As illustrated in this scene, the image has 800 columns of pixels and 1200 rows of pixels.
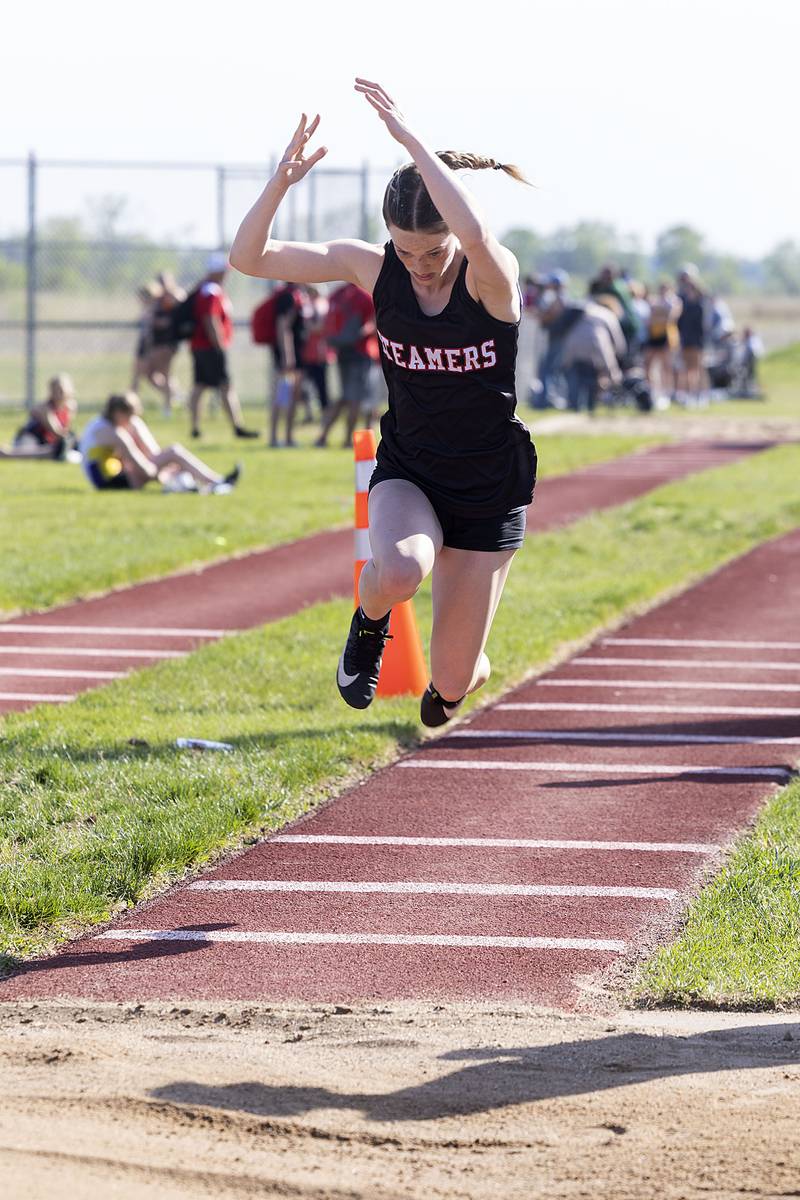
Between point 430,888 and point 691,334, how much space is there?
26343 millimetres

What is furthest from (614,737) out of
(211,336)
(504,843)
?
(211,336)

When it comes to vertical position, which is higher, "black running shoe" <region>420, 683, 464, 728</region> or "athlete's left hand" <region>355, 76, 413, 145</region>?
"athlete's left hand" <region>355, 76, 413, 145</region>

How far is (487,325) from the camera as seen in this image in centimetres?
558

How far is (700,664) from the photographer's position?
396 inches

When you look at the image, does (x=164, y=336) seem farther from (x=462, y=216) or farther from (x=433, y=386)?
(x=462, y=216)

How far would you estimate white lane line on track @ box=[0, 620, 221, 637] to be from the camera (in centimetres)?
1074

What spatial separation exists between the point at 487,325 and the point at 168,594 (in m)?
6.90

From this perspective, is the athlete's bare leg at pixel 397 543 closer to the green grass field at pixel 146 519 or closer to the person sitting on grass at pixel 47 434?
the green grass field at pixel 146 519

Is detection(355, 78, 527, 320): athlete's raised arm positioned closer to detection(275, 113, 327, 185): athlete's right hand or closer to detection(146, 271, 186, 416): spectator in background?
detection(275, 113, 327, 185): athlete's right hand

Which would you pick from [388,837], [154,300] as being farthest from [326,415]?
[388,837]

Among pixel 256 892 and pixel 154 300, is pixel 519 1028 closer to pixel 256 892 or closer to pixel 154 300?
pixel 256 892

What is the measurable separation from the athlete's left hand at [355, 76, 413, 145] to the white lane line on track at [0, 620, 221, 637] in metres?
5.71

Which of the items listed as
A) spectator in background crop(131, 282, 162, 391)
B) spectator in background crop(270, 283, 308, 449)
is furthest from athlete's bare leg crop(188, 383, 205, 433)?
spectator in background crop(131, 282, 162, 391)

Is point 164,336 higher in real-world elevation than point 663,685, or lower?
higher
